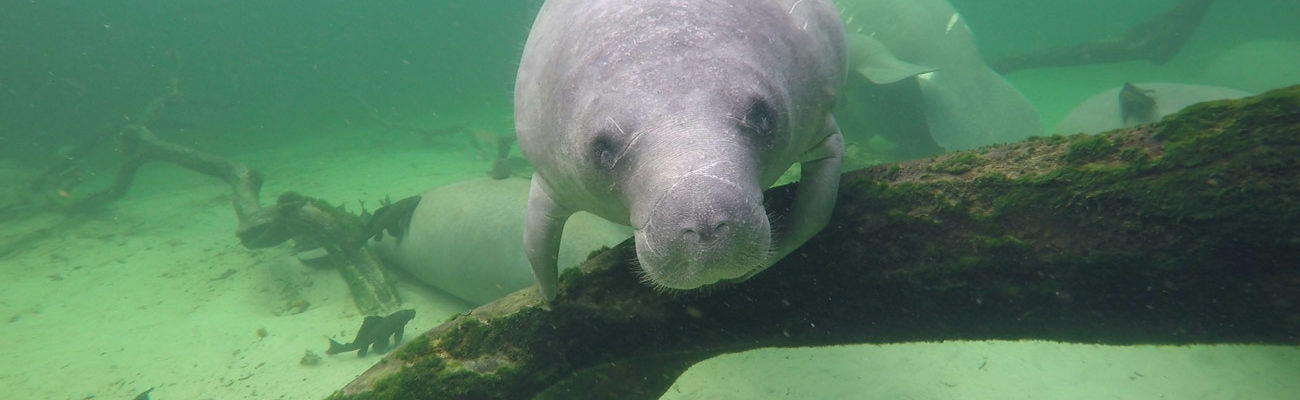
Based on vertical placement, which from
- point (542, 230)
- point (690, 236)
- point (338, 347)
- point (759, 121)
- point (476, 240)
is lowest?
point (338, 347)

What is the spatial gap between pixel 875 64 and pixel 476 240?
6.42 m

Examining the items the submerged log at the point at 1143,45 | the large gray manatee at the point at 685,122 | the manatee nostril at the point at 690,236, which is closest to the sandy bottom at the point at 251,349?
the large gray manatee at the point at 685,122

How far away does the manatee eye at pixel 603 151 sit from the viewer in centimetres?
182

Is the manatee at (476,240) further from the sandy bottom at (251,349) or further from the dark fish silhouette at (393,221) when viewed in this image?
the sandy bottom at (251,349)

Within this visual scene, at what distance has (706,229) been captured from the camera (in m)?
1.48

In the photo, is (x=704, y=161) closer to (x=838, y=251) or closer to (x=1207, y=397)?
(x=838, y=251)

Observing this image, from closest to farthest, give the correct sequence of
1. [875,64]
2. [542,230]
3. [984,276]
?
[984,276]
[542,230]
[875,64]

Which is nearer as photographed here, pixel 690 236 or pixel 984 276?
pixel 690 236

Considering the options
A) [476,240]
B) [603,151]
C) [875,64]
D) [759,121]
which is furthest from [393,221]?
[875,64]

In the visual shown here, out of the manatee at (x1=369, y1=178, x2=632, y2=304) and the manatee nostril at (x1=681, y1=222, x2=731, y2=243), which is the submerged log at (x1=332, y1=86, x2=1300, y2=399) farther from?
the manatee at (x1=369, y1=178, x2=632, y2=304)

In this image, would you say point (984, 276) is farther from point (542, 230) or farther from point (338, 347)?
point (338, 347)

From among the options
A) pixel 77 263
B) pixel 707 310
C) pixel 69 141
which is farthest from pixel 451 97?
pixel 707 310

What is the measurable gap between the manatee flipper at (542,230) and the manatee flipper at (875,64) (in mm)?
6263

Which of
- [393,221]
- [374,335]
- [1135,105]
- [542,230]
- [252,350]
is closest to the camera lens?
[542,230]
